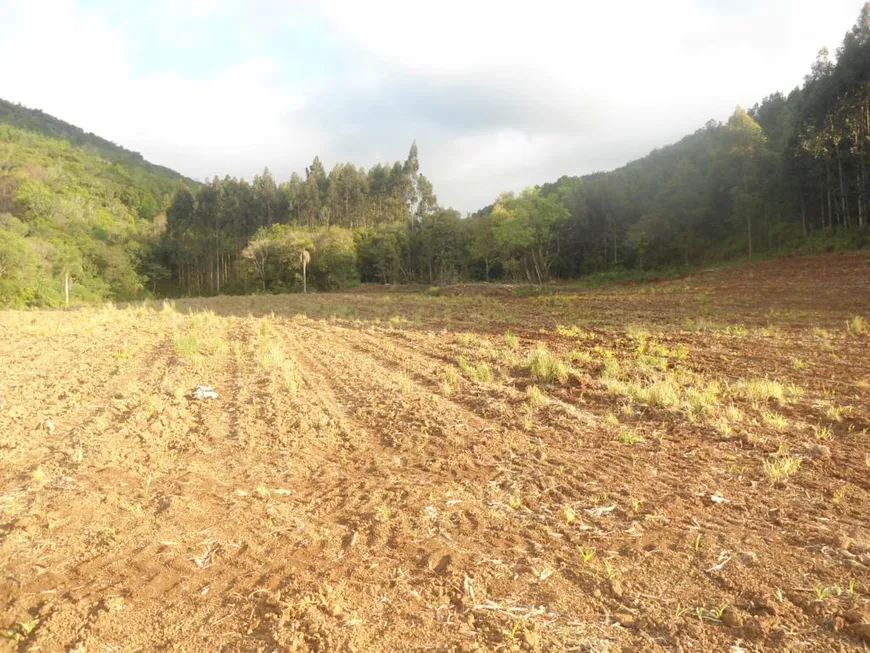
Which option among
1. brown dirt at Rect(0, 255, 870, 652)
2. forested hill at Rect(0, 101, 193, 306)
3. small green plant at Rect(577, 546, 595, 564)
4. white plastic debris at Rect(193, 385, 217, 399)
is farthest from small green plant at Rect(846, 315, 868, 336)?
forested hill at Rect(0, 101, 193, 306)

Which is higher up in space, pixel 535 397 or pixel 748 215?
pixel 748 215

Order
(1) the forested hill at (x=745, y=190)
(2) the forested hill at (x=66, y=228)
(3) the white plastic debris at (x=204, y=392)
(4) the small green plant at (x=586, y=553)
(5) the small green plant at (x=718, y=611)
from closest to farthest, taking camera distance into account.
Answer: (5) the small green plant at (x=718, y=611)
(4) the small green plant at (x=586, y=553)
(3) the white plastic debris at (x=204, y=392)
(1) the forested hill at (x=745, y=190)
(2) the forested hill at (x=66, y=228)

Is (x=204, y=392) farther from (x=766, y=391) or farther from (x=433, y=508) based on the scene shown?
(x=766, y=391)

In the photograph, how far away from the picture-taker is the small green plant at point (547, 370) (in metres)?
7.64

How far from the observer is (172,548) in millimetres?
3242

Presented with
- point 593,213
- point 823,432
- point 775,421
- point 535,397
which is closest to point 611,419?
point 535,397

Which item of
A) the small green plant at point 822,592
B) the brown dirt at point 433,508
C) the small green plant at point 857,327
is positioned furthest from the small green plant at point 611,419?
the small green plant at point 857,327

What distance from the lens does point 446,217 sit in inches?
2101

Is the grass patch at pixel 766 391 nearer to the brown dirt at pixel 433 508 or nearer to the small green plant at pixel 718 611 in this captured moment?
the brown dirt at pixel 433 508

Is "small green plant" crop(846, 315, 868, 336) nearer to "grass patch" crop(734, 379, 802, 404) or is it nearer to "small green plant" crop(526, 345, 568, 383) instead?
"grass patch" crop(734, 379, 802, 404)

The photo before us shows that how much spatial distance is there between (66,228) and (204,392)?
164 ft

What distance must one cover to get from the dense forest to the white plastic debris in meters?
30.9

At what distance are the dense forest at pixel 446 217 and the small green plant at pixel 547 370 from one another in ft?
93.6

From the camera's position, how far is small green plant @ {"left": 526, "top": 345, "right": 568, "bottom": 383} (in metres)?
7.64
